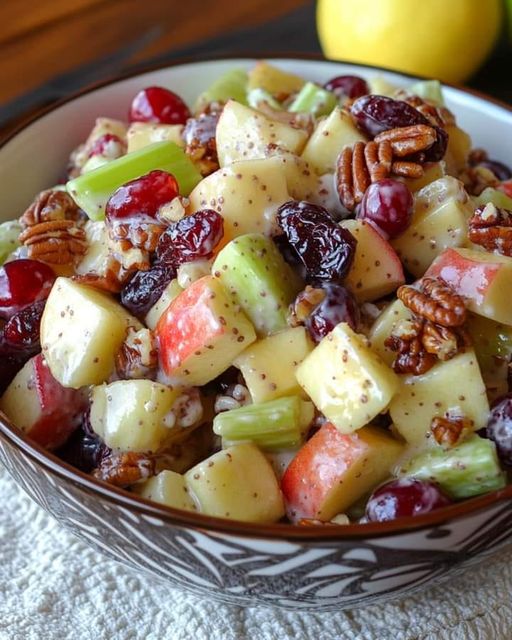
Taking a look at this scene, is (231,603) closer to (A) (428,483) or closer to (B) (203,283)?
(A) (428,483)

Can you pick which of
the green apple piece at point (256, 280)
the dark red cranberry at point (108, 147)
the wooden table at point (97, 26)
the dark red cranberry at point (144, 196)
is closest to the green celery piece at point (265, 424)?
the green apple piece at point (256, 280)

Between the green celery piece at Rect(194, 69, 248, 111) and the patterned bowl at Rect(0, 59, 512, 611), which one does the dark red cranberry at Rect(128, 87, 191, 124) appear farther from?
the patterned bowl at Rect(0, 59, 512, 611)

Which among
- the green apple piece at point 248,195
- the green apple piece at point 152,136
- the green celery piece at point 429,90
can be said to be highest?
the green apple piece at point 152,136

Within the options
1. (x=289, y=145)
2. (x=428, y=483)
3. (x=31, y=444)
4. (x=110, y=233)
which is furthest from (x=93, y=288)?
(x=428, y=483)

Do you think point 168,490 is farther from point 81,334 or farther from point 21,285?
point 21,285

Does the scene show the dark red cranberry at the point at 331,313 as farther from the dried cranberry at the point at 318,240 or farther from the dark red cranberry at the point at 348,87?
the dark red cranberry at the point at 348,87

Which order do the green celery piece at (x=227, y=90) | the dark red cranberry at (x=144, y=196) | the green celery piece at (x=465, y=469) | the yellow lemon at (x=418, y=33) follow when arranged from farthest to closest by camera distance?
the yellow lemon at (x=418, y=33), the green celery piece at (x=227, y=90), the dark red cranberry at (x=144, y=196), the green celery piece at (x=465, y=469)

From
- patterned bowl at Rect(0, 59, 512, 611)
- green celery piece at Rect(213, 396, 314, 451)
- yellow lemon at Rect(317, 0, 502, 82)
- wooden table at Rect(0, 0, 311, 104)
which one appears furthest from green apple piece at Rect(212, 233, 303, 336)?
wooden table at Rect(0, 0, 311, 104)
